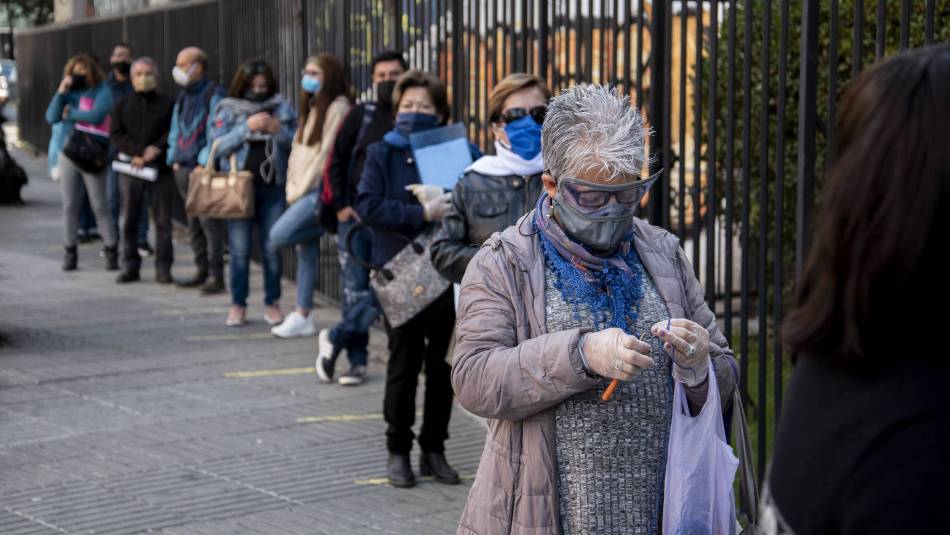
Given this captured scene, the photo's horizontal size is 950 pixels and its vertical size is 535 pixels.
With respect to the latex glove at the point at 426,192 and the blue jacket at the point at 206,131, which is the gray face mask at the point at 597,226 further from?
the blue jacket at the point at 206,131

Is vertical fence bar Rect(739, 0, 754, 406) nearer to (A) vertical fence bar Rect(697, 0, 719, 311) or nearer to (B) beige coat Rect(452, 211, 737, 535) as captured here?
(A) vertical fence bar Rect(697, 0, 719, 311)

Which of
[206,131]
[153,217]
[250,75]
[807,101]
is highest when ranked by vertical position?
[250,75]

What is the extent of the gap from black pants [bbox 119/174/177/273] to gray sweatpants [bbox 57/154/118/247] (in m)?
0.41

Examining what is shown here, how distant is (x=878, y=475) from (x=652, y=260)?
1.60 meters

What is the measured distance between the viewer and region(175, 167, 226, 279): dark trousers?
1120cm

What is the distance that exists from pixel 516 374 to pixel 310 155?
645 centimetres

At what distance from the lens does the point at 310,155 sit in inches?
369

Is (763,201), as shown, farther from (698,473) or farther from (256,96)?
(256,96)

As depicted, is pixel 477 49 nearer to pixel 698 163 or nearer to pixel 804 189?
pixel 698 163

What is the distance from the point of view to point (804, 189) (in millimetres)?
5145

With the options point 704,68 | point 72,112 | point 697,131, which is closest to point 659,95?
point 697,131

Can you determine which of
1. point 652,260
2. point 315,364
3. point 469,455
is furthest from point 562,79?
point 652,260

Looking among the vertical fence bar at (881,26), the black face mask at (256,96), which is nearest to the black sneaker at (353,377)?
the black face mask at (256,96)

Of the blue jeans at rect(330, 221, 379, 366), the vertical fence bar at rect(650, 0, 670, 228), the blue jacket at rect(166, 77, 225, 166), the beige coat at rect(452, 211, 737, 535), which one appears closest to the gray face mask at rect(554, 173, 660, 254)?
the beige coat at rect(452, 211, 737, 535)
